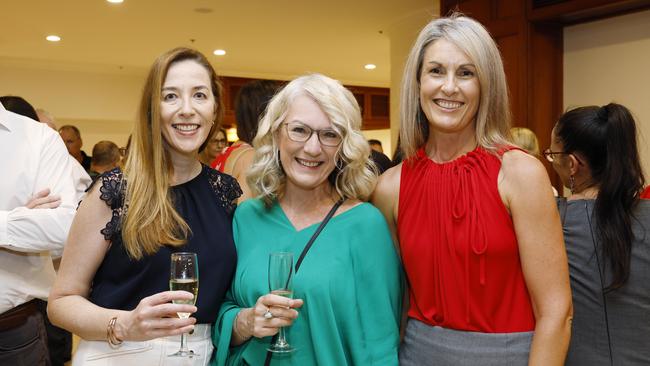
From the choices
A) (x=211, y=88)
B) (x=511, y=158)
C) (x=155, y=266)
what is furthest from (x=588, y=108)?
(x=155, y=266)

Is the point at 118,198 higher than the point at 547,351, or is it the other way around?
the point at 118,198

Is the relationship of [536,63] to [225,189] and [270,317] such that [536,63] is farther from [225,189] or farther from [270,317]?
[270,317]

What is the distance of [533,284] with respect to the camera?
1.86m

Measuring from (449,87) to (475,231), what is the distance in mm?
437

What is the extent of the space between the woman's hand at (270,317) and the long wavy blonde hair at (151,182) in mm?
325

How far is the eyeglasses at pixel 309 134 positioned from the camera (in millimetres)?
2117

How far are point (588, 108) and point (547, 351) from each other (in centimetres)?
109

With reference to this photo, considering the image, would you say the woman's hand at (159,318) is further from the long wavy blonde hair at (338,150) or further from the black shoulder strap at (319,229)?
the long wavy blonde hair at (338,150)

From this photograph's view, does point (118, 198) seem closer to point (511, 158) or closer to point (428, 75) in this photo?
point (428, 75)

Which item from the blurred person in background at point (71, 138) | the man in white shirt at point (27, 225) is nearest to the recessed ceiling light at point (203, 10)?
the blurred person in background at point (71, 138)

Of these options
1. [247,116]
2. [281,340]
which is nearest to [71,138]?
[247,116]

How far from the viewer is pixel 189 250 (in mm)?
2027

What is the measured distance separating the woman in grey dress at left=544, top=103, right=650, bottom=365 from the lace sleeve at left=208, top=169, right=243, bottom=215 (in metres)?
1.20

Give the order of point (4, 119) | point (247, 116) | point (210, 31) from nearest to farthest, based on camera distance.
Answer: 1. point (4, 119)
2. point (247, 116)
3. point (210, 31)
